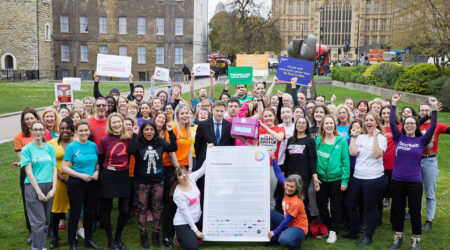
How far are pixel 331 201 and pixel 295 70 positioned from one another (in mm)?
5280

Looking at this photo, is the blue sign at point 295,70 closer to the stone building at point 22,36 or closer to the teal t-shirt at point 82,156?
the teal t-shirt at point 82,156

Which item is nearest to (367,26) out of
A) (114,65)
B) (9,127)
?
(9,127)

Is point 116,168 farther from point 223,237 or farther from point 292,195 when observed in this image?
point 292,195

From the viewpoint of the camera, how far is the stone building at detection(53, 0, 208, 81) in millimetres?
46344

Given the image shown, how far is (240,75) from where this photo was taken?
12562 millimetres

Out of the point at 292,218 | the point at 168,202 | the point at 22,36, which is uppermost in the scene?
the point at 22,36

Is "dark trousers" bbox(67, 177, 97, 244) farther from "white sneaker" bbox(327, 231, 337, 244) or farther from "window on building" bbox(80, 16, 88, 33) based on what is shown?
"window on building" bbox(80, 16, 88, 33)

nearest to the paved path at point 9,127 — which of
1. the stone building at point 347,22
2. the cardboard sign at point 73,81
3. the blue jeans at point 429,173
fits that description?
the cardboard sign at point 73,81

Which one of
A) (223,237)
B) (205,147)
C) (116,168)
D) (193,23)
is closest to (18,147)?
(116,168)

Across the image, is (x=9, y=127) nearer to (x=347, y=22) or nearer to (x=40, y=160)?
(x=40, y=160)

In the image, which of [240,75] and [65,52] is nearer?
[240,75]

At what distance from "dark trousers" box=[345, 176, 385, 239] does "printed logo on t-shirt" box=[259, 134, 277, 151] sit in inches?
50.5

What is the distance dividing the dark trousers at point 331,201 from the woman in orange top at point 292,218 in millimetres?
505

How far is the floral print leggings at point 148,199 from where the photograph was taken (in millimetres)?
6227
